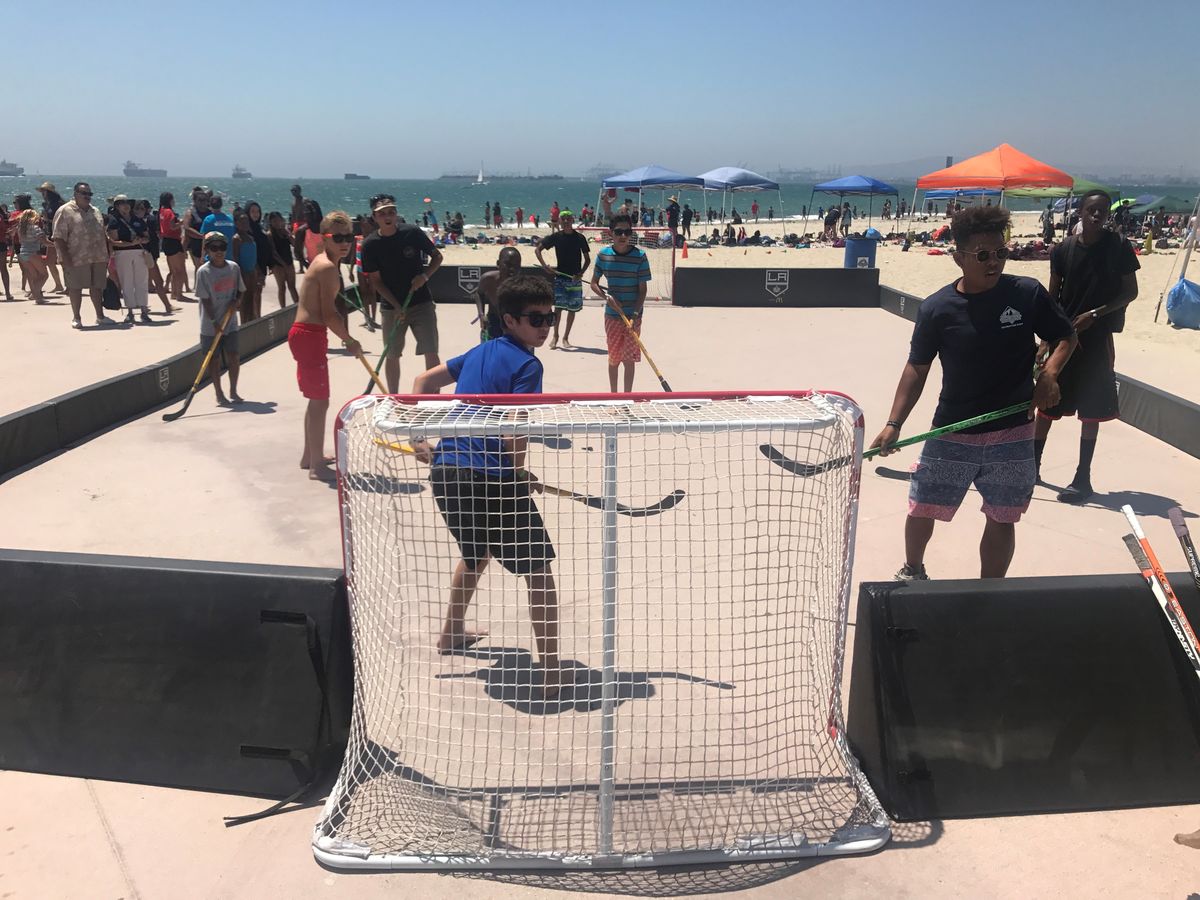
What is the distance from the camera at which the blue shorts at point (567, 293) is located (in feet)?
36.2

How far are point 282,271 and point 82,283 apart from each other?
9.15ft

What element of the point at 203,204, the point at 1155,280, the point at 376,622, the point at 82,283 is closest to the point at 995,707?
the point at 376,622

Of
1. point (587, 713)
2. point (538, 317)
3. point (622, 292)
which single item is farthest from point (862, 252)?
point (587, 713)

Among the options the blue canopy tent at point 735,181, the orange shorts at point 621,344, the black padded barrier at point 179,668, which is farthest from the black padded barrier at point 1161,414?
the blue canopy tent at point 735,181

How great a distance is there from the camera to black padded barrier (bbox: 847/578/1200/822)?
307 cm

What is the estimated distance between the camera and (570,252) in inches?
424

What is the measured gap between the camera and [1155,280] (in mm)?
20125

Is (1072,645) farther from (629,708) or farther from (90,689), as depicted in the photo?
(90,689)

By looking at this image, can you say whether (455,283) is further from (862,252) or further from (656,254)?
(656,254)

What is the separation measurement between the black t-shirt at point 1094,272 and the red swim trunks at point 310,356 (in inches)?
191

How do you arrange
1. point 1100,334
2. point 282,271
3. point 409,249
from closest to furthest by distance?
1. point 1100,334
2. point 409,249
3. point 282,271

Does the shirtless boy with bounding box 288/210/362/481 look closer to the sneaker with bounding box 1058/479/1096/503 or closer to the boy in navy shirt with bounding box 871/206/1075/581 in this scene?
the boy in navy shirt with bounding box 871/206/1075/581

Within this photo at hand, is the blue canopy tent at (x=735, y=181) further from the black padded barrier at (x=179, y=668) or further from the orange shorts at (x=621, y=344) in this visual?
the black padded barrier at (x=179, y=668)

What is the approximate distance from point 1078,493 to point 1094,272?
1481 millimetres
